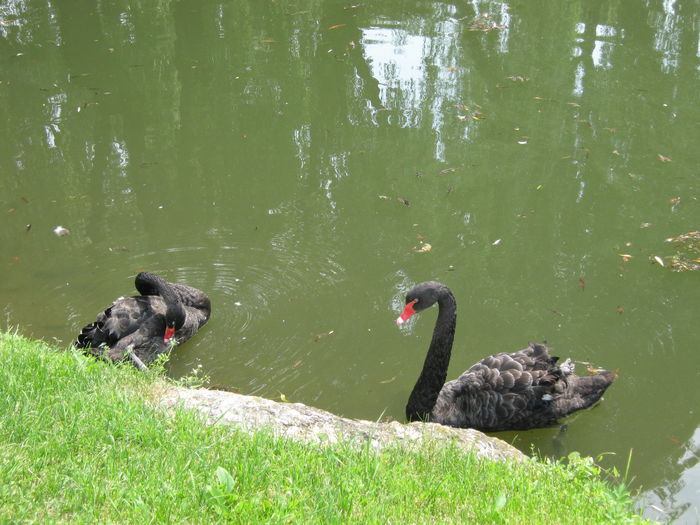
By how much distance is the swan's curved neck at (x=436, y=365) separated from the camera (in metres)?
5.10

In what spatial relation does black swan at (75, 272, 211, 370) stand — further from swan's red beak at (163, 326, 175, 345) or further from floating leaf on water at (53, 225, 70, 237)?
floating leaf on water at (53, 225, 70, 237)

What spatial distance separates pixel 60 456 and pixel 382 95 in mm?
7817

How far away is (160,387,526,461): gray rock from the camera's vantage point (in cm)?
374

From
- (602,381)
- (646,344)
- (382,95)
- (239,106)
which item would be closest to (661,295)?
(646,344)

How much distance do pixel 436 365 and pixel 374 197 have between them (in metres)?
3.02

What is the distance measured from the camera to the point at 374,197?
775 cm

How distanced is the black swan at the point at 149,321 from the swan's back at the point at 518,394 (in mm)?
2241

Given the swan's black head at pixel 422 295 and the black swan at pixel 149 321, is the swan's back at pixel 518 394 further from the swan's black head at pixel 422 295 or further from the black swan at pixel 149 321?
the black swan at pixel 149 321

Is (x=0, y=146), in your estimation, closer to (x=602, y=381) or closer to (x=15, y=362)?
(x=15, y=362)

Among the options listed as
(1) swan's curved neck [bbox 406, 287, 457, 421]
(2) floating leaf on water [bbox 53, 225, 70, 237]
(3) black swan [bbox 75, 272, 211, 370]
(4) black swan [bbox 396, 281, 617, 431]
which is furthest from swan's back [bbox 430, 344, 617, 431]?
(2) floating leaf on water [bbox 53, 225, 70, 237]

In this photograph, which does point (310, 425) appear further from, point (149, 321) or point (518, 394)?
point (149, 321)

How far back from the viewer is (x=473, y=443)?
3934 mm

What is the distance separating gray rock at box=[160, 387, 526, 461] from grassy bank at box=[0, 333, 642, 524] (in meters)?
0.21

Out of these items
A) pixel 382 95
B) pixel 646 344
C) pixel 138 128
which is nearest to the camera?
pixel 646 344
